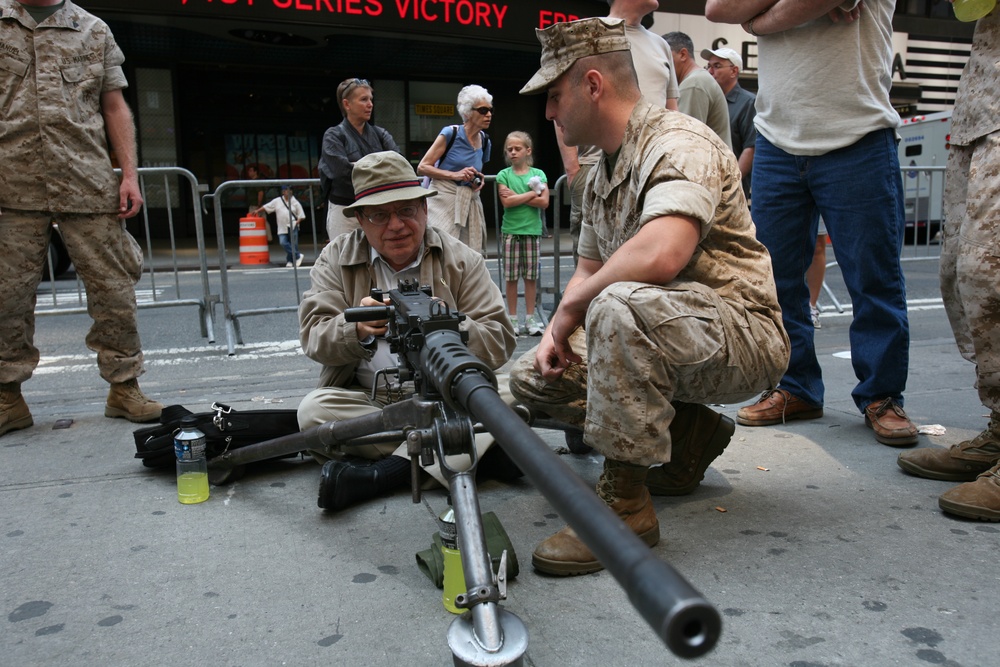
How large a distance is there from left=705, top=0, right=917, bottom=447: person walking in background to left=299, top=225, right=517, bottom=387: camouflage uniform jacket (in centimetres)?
120

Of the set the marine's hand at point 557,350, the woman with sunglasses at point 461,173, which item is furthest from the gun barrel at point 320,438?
the woman with sunglasses at point 461,173

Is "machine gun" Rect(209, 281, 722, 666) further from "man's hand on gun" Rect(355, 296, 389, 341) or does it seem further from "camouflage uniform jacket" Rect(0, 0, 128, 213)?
"camouflage uniform jacket" Rect(0, 0, 128, 213)

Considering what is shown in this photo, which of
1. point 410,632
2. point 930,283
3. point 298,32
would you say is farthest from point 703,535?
point 298,32

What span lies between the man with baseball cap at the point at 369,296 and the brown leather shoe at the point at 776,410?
1.18m

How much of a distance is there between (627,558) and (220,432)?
2377 millimetres

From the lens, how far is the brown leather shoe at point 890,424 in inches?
128

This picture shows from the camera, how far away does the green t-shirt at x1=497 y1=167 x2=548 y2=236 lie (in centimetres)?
659

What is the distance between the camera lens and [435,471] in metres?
2.84

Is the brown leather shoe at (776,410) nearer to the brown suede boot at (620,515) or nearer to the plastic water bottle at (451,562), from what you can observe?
the brown suede boot at (620,515)

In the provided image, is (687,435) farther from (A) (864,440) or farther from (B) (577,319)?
(A) (864,440)

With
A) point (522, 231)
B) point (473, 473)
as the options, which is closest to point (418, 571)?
Answer: point (473, 473)

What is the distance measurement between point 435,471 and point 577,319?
759 millimetres

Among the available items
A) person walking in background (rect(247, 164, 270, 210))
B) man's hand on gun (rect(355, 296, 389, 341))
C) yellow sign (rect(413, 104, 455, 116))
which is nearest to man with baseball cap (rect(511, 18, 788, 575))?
man's hand on gun (rect(355, 296, 389, 341))

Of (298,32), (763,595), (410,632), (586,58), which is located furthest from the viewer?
(298,32)
